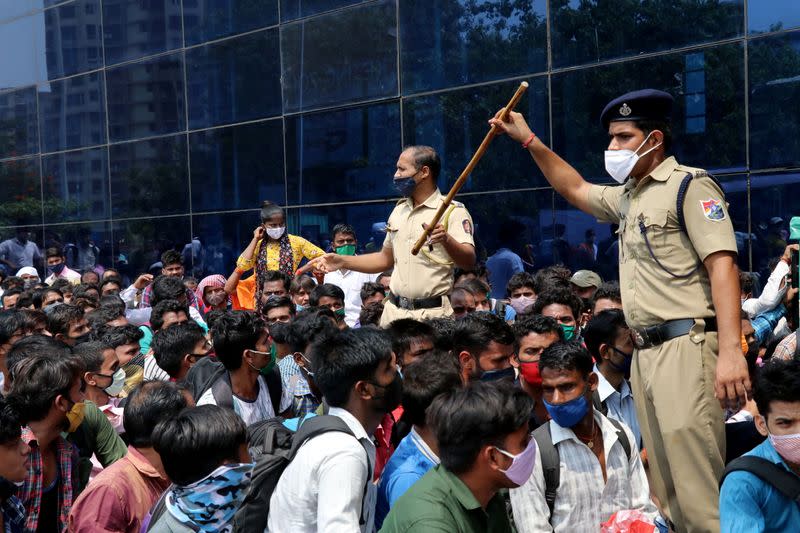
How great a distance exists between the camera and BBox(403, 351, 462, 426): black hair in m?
4.20

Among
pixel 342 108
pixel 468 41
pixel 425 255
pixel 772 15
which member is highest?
pixel 468 41

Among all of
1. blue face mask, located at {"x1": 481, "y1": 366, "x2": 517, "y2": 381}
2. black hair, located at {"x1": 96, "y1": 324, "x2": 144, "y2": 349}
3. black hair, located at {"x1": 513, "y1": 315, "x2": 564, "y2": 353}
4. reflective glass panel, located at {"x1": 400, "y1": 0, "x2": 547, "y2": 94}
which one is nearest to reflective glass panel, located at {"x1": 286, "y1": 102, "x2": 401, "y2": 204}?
reflective glass panel, located at {"x1": 400, "y1": 0, "x2": 547, "y2": 94}

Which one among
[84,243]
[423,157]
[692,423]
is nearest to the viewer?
[692,423]

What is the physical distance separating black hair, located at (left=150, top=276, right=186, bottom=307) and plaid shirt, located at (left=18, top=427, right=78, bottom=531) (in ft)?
15.3

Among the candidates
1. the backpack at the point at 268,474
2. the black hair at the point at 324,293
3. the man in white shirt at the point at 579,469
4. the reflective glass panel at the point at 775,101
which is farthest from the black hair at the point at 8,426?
the reflective glass panel at the point at 775,101

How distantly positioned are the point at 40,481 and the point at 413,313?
2749 mm

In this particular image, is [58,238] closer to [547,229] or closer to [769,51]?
[547,229]

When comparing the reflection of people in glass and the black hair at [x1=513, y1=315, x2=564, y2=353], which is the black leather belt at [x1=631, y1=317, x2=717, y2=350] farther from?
the reflection of people in glass

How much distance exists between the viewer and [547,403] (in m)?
4.46

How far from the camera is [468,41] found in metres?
11.4

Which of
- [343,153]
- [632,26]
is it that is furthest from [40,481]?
[343,153]

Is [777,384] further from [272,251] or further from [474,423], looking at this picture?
[272,251]

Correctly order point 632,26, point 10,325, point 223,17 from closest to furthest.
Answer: point 10,325 < point 632,26 < point 223,17

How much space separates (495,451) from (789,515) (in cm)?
102
